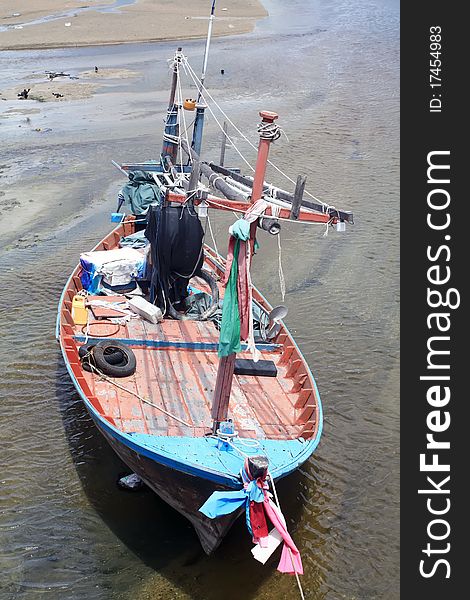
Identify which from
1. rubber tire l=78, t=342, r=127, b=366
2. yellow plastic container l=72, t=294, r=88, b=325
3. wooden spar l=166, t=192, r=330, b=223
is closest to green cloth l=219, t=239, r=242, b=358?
wooden spar l=166, t=192, r=330, b=223

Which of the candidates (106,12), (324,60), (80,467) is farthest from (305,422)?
(106,12)

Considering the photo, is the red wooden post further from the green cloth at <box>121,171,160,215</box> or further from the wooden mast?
the green cloth at <box>121,171,160,215</box>

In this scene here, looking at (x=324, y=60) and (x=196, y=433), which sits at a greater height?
(x=324, y=60)

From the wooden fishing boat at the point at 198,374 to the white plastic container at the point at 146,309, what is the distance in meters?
0.10

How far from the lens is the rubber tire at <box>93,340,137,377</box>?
11.5 m

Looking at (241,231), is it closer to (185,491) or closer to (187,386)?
(185,491)

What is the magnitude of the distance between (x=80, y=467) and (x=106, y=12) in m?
48.5

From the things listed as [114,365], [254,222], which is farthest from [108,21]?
[254,222]

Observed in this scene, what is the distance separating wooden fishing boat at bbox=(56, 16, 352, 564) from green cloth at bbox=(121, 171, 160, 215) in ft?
6.64

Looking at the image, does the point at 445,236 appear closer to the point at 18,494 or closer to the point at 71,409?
the point at 71,409

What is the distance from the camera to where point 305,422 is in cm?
1063

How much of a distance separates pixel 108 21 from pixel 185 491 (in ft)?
154

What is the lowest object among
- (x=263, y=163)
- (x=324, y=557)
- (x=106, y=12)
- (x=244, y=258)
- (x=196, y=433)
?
(x=324, y=557)

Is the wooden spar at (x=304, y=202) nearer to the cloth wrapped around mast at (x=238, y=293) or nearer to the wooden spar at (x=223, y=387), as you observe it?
the cloth wrapped around mast at (x=238, y=293)
